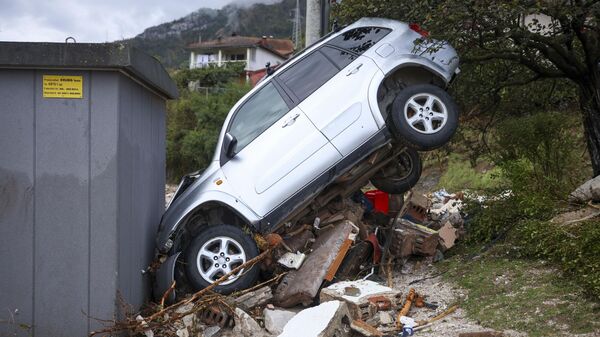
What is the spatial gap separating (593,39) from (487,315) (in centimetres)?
470

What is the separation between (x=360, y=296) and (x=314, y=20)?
6083mm

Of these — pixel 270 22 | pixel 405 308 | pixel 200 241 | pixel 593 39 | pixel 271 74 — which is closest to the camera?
pixel 405 308

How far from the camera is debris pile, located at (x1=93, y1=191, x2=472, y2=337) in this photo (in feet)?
18.1

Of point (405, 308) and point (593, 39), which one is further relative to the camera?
point (593, 39)

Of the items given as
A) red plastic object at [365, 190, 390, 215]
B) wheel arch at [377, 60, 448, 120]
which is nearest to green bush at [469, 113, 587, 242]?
red plastic object at [365, 190, 390, 215]

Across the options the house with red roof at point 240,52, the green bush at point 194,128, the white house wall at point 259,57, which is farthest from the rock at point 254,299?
the white house wall at point 259,57

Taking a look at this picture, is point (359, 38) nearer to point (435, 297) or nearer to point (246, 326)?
point (435, 297)

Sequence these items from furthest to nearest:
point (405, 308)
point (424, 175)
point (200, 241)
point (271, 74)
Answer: point (424, 175), point (271, 74), point (200, 241), point (405, 308)

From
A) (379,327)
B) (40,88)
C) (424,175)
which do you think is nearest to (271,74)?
(40,88)

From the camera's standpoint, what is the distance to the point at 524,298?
556 centimetres

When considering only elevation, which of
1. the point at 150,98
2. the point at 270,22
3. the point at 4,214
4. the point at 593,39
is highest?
the point at 593,39

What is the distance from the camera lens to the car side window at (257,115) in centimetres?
719

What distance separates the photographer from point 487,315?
5.43 meters

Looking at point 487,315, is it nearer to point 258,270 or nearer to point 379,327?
point 379,327
